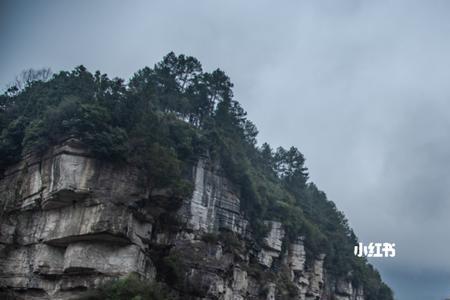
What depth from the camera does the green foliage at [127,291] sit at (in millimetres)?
38250

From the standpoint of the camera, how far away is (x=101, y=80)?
53188mm

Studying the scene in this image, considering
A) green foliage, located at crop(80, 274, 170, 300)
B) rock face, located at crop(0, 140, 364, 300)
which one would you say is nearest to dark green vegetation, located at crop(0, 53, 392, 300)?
rock face, located at crop(0, 140, 364, 300)

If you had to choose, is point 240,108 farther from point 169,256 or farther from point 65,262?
A: point 65,262

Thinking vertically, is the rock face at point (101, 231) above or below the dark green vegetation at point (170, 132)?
below

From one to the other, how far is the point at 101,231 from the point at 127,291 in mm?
6012

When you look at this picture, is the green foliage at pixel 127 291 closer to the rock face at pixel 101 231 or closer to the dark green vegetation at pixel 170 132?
the rock face at pixel 101 231

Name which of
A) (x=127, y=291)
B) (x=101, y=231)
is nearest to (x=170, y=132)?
(x=101, y=231)

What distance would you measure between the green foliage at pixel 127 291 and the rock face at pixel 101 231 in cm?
180

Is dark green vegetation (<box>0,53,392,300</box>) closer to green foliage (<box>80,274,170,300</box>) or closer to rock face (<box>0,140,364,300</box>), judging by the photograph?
rock face (<box>0,140,364,300</box>)

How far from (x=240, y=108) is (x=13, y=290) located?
4173cm

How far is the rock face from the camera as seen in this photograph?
141 ft

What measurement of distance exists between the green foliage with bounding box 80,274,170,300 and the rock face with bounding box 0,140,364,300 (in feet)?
5.90

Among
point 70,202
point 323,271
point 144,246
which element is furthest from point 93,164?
point 323,271

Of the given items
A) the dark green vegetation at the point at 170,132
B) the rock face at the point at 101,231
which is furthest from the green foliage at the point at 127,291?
the dark green vegetation at the point at 170,132
